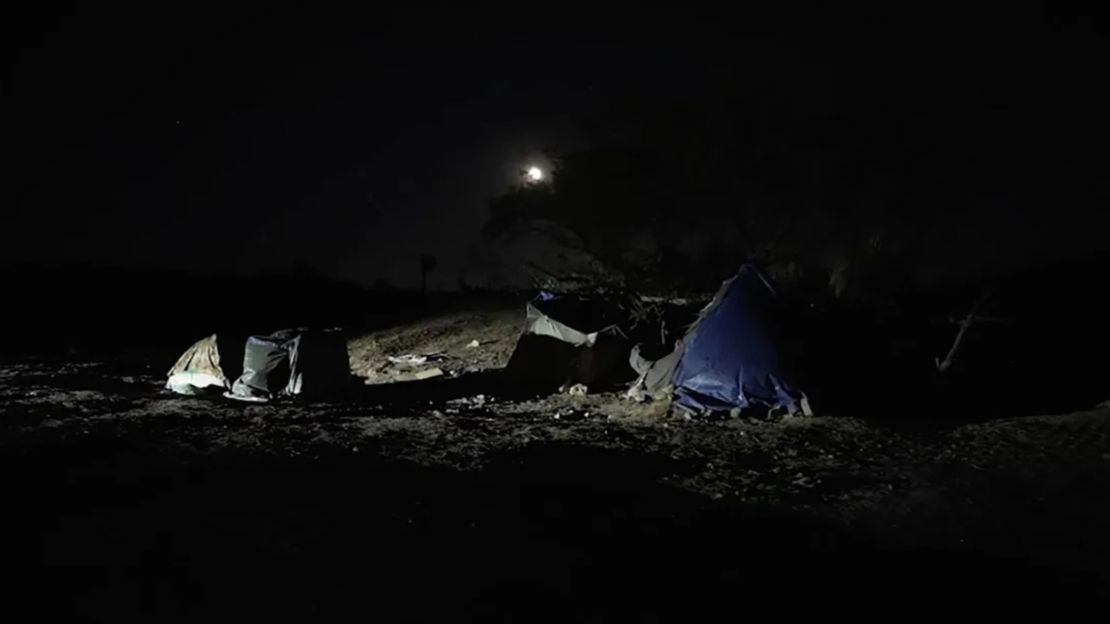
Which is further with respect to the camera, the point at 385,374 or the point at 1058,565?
the point at 385,374

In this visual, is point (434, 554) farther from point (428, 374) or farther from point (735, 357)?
point (428, 374)

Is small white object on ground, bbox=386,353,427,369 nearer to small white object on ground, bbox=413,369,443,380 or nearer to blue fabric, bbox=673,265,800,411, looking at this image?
small white object on ground, bbox=413,369,443,380

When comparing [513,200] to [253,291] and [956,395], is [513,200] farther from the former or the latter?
[253,291]

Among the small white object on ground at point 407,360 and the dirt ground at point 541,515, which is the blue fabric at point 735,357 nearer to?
the dirt ground at point 541,515

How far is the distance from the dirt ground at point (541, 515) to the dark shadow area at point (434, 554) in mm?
18

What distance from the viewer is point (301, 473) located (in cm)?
624

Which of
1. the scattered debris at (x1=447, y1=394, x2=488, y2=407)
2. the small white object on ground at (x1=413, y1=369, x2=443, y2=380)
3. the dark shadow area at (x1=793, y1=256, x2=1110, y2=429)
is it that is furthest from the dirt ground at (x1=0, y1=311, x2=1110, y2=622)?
the small white object on ground at (x1=413, y1=369, x2=443, y2=380)

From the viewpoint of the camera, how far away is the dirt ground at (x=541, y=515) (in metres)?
3.91

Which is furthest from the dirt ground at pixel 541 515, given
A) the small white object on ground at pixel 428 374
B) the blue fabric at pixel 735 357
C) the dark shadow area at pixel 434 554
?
the small white object on ground at pixel 428 374

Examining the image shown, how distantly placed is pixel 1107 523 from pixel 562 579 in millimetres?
3949

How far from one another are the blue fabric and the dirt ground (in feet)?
1.94

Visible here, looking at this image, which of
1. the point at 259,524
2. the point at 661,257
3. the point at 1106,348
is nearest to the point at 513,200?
the point at 661,257

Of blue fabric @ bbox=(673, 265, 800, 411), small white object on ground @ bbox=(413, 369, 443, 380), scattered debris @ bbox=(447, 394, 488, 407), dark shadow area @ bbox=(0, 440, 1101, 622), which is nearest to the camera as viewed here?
dark shadow area @ bbox=(0, 440, 1101, 622)

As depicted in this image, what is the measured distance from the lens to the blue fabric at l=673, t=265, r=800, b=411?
358 inches
